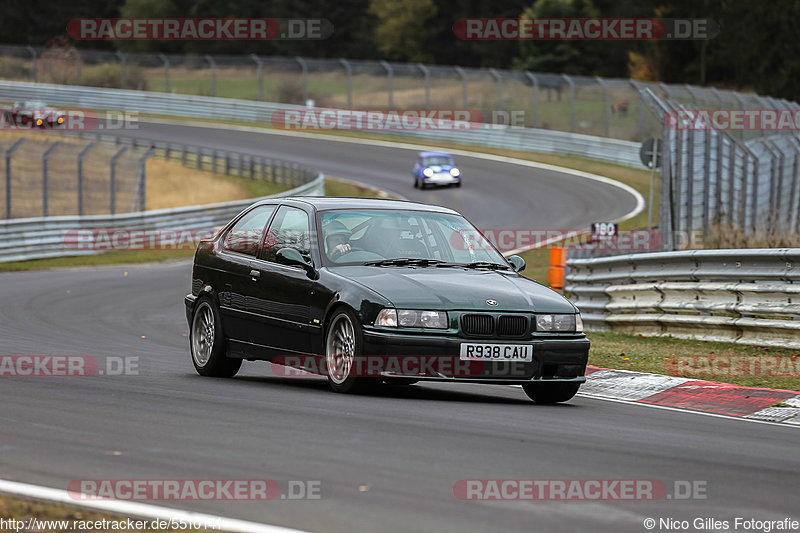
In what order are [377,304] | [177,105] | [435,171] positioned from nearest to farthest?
1. [377,304]
2. [435,171]
3. [177,105]

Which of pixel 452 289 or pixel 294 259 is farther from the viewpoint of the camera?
pixel 294 259

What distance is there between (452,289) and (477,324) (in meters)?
0.33

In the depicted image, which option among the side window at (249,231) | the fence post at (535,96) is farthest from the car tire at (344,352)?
the fence post at (535,96)

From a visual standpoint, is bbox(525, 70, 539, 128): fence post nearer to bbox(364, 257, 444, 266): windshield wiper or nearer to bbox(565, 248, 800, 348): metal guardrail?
bbox(565, 248, 800, 348): metal guardrail

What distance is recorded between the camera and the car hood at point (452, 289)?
9039 mm

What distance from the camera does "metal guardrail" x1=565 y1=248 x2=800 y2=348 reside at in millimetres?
13211

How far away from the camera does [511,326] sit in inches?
359

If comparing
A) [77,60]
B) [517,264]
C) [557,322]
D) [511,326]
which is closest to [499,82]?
[77,60]

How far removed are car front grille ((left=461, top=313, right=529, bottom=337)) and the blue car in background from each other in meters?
34.0

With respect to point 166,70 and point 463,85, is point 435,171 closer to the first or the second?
point 463,85

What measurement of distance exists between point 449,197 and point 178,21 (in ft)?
207

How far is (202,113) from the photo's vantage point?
6338cm

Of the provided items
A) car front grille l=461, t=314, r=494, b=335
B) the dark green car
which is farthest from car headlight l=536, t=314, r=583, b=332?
car front grille l=461, t=314, r=494, b=335

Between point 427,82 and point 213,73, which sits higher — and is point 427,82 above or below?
below
